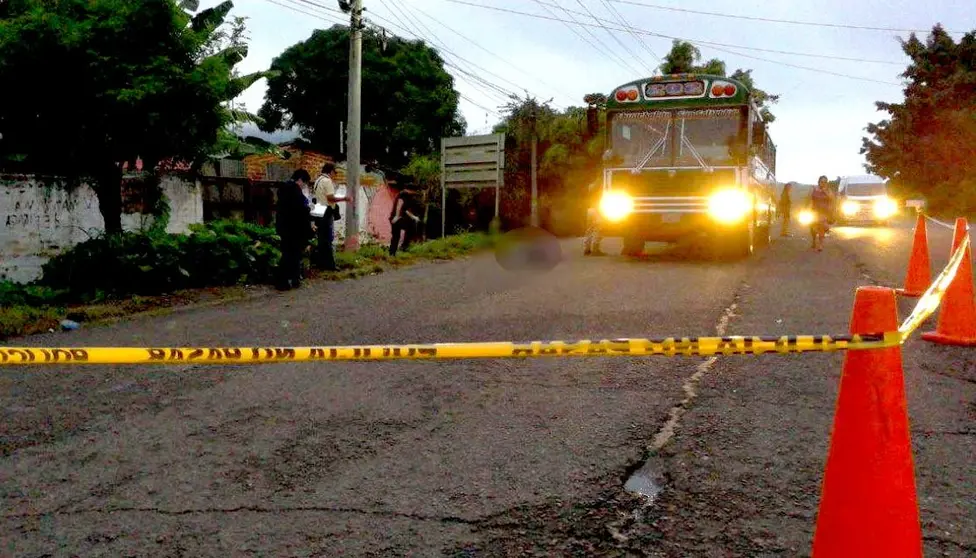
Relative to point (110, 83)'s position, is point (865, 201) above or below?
below

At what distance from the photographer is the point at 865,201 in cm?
2844

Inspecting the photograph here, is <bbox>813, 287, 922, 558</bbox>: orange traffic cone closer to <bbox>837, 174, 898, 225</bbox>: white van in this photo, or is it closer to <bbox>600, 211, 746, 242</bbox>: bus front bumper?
<bbox>600, 211, 746, 242</bbox>: bus front bumper

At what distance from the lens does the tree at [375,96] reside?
3709 centimetres

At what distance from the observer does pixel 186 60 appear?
30.0 feet

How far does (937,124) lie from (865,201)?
21.5 m

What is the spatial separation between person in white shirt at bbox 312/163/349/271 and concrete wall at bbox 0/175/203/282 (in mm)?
2512

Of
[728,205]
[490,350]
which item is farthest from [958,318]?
[728,205]

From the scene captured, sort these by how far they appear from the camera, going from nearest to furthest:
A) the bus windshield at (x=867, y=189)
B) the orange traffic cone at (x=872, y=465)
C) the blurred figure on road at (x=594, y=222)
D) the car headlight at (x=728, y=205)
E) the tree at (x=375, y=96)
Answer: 1. the orange traffic cone at (x=872, y=465)
2. the car headlight at (x=728, y=205)
3. the blurred figure on road at (x=594, y=222)
4. the bus windshield at (x=867, y=189)
5. the tree at (x=375, y=96)

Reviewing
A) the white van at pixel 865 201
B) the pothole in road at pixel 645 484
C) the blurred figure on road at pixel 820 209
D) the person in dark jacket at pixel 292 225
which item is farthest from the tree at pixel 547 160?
the pothole in road at pixel 645 484

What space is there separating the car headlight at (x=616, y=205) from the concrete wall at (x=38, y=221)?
24.6 ft

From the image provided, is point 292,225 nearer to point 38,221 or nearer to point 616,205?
point 38,221

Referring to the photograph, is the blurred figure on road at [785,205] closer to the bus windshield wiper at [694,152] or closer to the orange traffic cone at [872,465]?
the bus windshield wiper at [694,152]

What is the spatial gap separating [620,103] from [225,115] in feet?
22.7

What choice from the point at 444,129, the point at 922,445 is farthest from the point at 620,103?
the point at 444,129
